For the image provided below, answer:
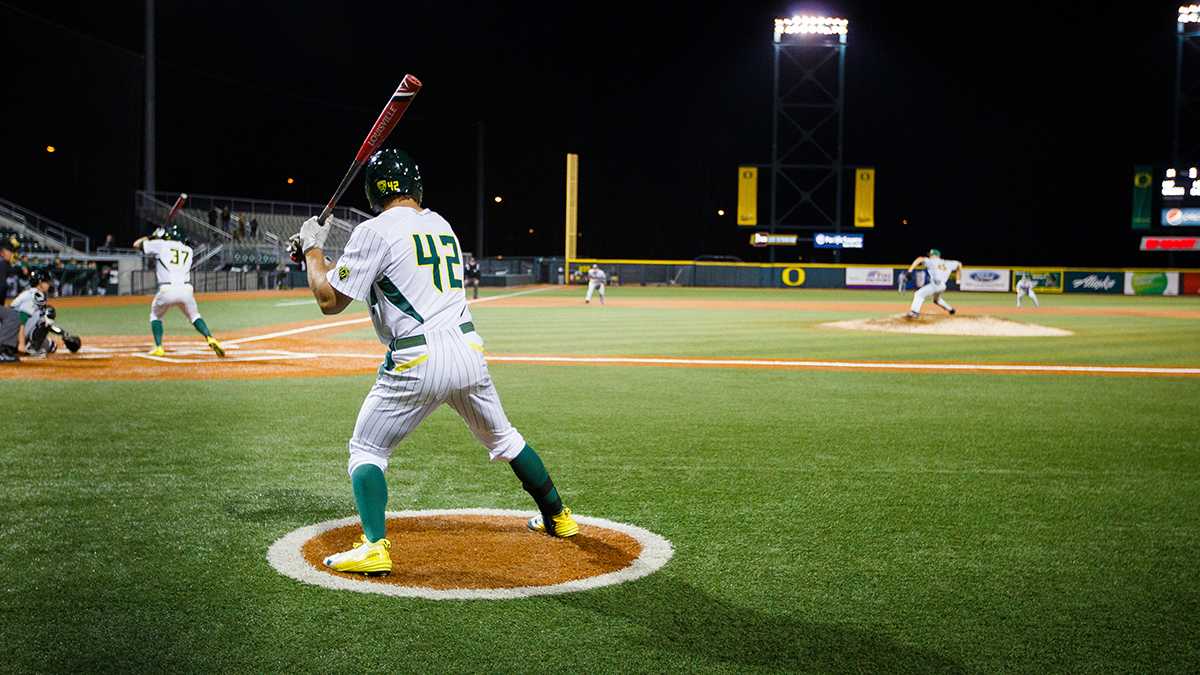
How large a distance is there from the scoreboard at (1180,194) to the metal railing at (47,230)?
4324 cm

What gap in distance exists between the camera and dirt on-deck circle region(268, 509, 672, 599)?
4645 mm

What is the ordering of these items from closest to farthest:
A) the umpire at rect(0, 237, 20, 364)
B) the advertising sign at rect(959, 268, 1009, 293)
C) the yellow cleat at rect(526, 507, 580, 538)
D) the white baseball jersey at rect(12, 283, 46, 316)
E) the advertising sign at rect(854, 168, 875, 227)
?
the yellow cleat at rect(526, 507, 580, 538) → the umpire at rect(0, 237, 20, 364) → the white baseball jersey at rect(12, 283, 46, 316) → the advertising sign at rect(959, 268, 1009, 293) → the advertising sign at rect(854, 168, 875, 227)

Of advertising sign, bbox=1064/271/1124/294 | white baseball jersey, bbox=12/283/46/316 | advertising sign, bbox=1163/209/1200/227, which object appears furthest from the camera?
advertising sign, bbox=1064/271/1124/294

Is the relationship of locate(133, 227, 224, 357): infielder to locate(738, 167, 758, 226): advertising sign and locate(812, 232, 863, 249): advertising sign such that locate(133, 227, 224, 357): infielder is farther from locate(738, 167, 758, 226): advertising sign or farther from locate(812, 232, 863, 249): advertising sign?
locate(812, 232, 863, 249): advertising sign

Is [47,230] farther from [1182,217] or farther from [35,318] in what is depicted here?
[1182,217]

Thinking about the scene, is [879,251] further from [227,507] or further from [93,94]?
[227,507]

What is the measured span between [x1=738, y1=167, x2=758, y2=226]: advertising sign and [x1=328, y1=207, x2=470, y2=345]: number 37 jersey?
5317 centimetres

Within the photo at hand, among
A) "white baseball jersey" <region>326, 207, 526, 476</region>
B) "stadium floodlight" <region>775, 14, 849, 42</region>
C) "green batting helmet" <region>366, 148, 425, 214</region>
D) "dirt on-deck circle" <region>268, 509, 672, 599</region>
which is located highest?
"stadium floodlight" <region>775, 14, 849, 42</region>

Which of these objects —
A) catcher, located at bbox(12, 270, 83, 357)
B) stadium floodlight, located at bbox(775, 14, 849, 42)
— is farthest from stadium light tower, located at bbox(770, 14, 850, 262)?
catcher, located at bbox(12, 270, 83, 357)

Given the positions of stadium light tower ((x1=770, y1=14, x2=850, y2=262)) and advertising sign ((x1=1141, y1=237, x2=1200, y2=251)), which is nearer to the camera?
advertising sign ((x1=1141, y1=237, x2=1200, y2=251))

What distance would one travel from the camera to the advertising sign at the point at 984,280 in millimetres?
55094

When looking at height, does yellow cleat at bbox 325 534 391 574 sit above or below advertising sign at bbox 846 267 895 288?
below

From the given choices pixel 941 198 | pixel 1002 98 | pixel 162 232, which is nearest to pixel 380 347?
pixel 162 232

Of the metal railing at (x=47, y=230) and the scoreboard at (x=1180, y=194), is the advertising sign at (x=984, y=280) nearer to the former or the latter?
the scoreboard at (x=1180, y=194)
